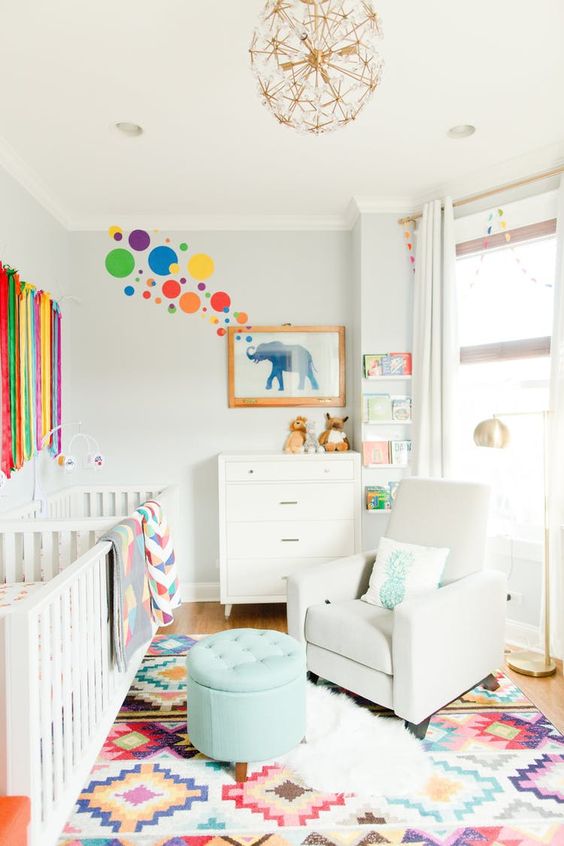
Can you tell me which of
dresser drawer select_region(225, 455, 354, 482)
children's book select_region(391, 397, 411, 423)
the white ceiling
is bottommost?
dresser drawer select_region(225, 455, 354, 482)

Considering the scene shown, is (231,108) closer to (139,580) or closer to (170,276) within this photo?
(170,276)

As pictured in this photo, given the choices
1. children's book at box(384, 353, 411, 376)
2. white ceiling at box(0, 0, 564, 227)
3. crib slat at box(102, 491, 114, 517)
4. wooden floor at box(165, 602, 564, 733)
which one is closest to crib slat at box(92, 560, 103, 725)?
wooden floor at box(165, 602, 564, 733)

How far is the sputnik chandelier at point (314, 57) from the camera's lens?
1.62 m

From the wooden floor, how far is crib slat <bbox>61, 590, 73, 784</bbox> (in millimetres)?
1638

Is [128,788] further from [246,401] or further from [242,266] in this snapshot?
[242,266]

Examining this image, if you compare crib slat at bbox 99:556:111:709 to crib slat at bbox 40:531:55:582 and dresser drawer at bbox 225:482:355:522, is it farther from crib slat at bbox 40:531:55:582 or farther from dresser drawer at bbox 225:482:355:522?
dresser drawer at bbox 225:482:355:522

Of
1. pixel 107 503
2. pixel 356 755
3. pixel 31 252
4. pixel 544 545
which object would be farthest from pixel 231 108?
pixel 356 755

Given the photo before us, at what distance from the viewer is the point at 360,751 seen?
6.86ft

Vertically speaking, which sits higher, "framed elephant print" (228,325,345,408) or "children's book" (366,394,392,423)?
"framed elephant print" (228,325,345,408)

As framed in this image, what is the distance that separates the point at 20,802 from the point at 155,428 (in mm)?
2724

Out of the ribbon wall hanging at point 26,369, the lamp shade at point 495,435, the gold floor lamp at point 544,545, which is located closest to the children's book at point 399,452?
the gold floor lamp at point 544,545

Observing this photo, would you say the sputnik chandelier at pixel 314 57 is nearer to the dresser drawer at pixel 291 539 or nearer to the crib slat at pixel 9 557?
the crib slat at pixel 9 557

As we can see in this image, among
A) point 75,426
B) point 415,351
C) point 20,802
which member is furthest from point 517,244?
point 20,802

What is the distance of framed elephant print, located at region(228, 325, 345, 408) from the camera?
3943mm
